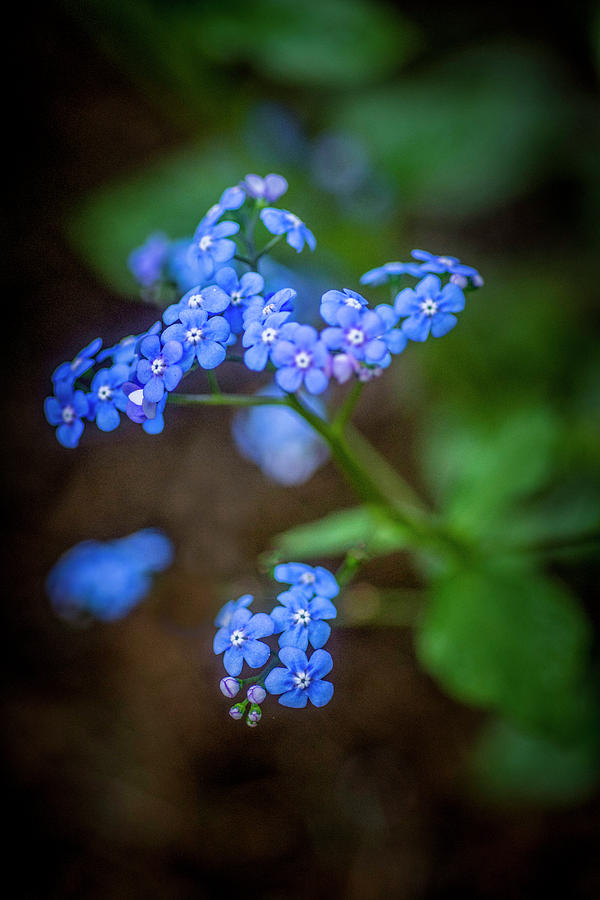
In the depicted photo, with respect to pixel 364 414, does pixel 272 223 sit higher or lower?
lower

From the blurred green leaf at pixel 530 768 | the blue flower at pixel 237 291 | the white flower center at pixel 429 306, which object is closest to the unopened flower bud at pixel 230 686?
the blue flower at pixel 237 291

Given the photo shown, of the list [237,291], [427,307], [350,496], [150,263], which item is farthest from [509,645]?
[350,496]

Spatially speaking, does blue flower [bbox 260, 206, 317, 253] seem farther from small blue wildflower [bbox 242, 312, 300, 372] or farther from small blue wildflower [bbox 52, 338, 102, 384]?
small blue wildflower [bbox 52, 338, 102, 384]

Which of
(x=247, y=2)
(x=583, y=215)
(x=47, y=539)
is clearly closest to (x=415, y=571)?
(x=47, y=539)

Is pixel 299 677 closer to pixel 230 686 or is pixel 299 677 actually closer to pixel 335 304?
pixel 230 686

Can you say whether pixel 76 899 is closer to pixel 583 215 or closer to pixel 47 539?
pixel 47 539

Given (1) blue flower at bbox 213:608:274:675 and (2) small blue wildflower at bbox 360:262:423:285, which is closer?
(1) blue flower at bbox 213:608:274:675

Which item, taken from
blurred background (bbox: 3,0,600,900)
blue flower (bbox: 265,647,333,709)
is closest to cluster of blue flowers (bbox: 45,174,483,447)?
blue flower (bbox: 265,647,333,709)
